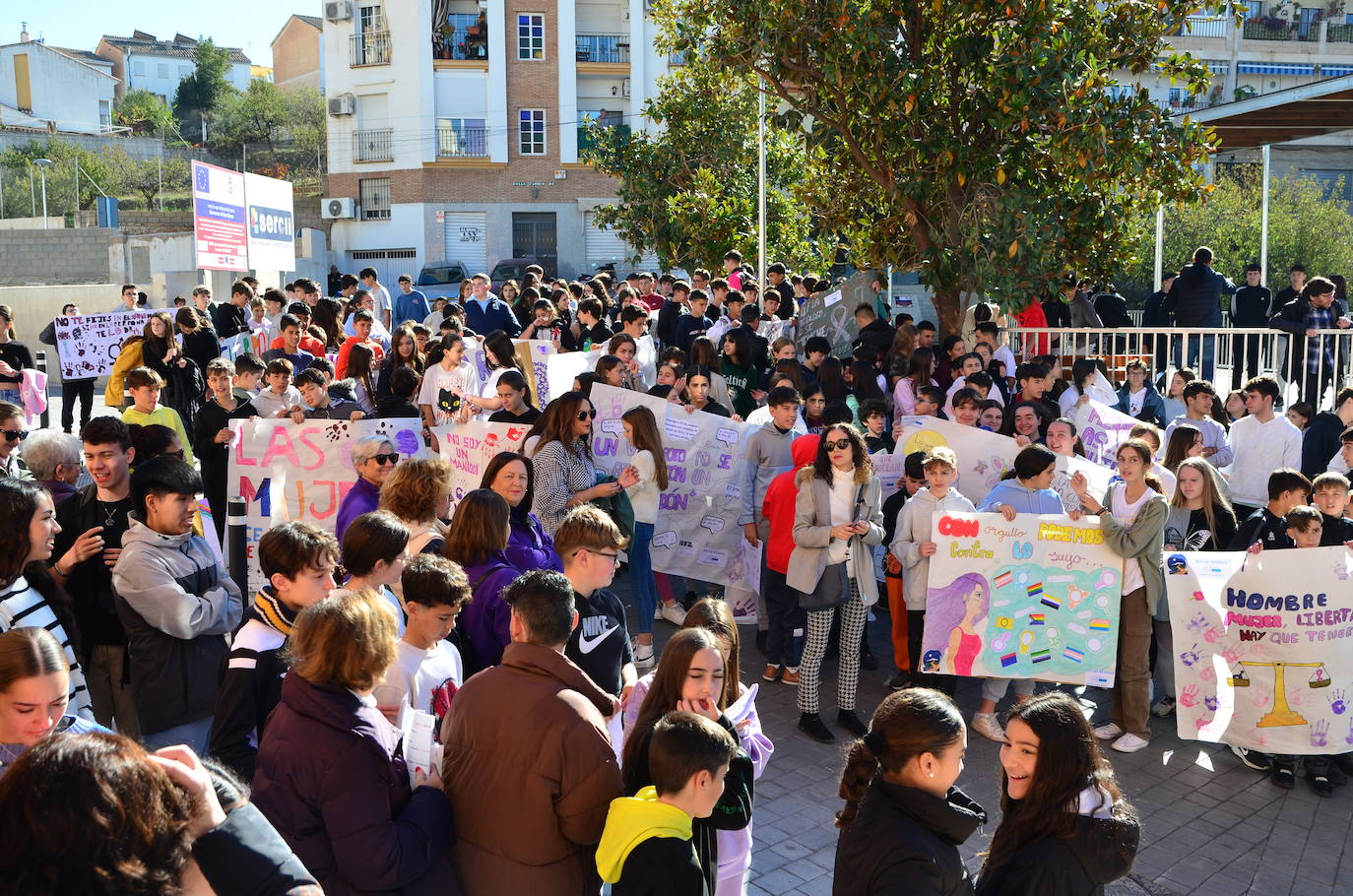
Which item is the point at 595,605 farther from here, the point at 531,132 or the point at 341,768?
the point at 531,132

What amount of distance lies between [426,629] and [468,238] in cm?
4239

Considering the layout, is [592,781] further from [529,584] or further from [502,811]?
[529,584]

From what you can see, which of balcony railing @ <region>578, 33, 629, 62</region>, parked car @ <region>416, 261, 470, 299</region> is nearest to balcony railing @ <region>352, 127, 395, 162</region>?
balcony railing @ <region>578, 33, 629, 62</region>

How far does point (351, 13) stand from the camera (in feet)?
149

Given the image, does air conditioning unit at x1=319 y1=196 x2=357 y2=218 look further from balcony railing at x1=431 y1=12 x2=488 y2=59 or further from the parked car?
the parked car

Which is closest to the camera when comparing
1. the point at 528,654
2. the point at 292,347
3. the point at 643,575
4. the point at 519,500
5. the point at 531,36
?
the point at 528,654

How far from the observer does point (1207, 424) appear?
9.12 metres

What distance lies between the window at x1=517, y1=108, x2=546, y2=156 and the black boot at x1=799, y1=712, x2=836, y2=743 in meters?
40.5

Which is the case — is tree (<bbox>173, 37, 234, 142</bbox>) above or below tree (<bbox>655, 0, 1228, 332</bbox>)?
above

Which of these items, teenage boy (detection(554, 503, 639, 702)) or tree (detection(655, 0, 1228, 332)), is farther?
tree (detection(655, 0, 1228, 332))

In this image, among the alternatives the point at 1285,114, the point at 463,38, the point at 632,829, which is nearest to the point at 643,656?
the point at 632,829

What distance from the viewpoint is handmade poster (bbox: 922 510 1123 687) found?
694cm

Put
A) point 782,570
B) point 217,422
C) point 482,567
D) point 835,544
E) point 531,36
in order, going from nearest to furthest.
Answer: point 482,567 → point 835,544 → point 782,570 → point 217,422 → point 531,36

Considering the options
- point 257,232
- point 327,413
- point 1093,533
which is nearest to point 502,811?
point 1093,533
